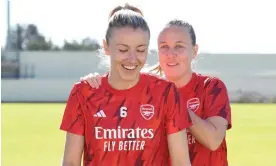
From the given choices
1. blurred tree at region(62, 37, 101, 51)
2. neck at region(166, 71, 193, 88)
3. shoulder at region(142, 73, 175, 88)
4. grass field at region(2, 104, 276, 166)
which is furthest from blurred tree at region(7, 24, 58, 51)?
shoulder at region(142, 73, 175, 88)

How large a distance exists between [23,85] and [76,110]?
85.2 ft

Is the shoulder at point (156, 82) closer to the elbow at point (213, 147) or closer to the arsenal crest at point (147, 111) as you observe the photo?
the arsenal crest at point (147, 111)

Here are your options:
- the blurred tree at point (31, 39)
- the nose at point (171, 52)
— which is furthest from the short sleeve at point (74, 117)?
the blurred tree at point (31, 39)

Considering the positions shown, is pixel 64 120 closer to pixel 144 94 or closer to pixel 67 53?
pixel 144 94

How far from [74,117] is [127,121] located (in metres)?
0.26

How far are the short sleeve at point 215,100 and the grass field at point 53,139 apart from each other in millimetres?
5636

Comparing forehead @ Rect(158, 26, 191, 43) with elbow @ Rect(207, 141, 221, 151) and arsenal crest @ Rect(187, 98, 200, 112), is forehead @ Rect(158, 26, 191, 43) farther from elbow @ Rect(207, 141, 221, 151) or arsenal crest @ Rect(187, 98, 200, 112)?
elbow @ Rect(207, 141, 221, 151)

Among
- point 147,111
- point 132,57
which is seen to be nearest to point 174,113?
point 147,111

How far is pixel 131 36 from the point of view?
9.78 feet

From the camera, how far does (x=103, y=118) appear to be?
10.0ft

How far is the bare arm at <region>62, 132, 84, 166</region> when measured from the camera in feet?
9.95

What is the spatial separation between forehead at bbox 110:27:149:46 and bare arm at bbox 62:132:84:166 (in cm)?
51

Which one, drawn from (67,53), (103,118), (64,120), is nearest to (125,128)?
(103,118)

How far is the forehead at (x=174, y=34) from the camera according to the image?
136 inches
